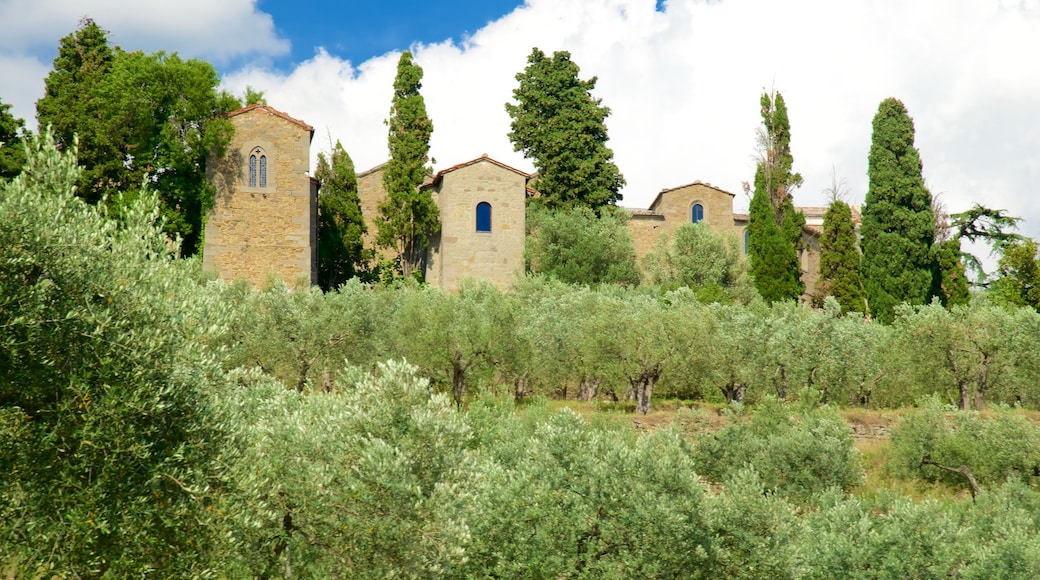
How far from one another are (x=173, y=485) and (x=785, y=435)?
58.8ft

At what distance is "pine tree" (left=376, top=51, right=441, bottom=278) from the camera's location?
42.3 metres

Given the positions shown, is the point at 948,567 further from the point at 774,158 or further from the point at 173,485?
the point at 774,158

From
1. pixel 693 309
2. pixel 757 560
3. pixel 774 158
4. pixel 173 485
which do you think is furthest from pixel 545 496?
pixel 774 158

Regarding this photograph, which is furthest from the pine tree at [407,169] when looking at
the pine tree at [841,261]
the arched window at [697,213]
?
the pine tree at [841,261]

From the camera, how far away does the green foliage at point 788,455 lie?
24.9m

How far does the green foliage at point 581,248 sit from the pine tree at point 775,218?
626cm

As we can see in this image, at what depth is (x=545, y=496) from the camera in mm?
17125

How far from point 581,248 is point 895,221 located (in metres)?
14.9

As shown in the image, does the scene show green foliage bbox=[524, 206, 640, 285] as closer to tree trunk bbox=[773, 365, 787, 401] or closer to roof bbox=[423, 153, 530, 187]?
roof bbox=[423, 153, 530, 187]

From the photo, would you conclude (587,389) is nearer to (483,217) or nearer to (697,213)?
(483,217)

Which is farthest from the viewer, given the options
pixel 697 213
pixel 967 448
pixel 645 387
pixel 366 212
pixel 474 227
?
pixel 697 213

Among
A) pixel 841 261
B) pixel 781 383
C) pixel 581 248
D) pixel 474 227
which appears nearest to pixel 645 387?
pixel 781 383

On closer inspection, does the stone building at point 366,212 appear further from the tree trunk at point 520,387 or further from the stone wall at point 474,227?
the tree trunk at point 520,387

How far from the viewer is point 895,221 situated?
45094mm
